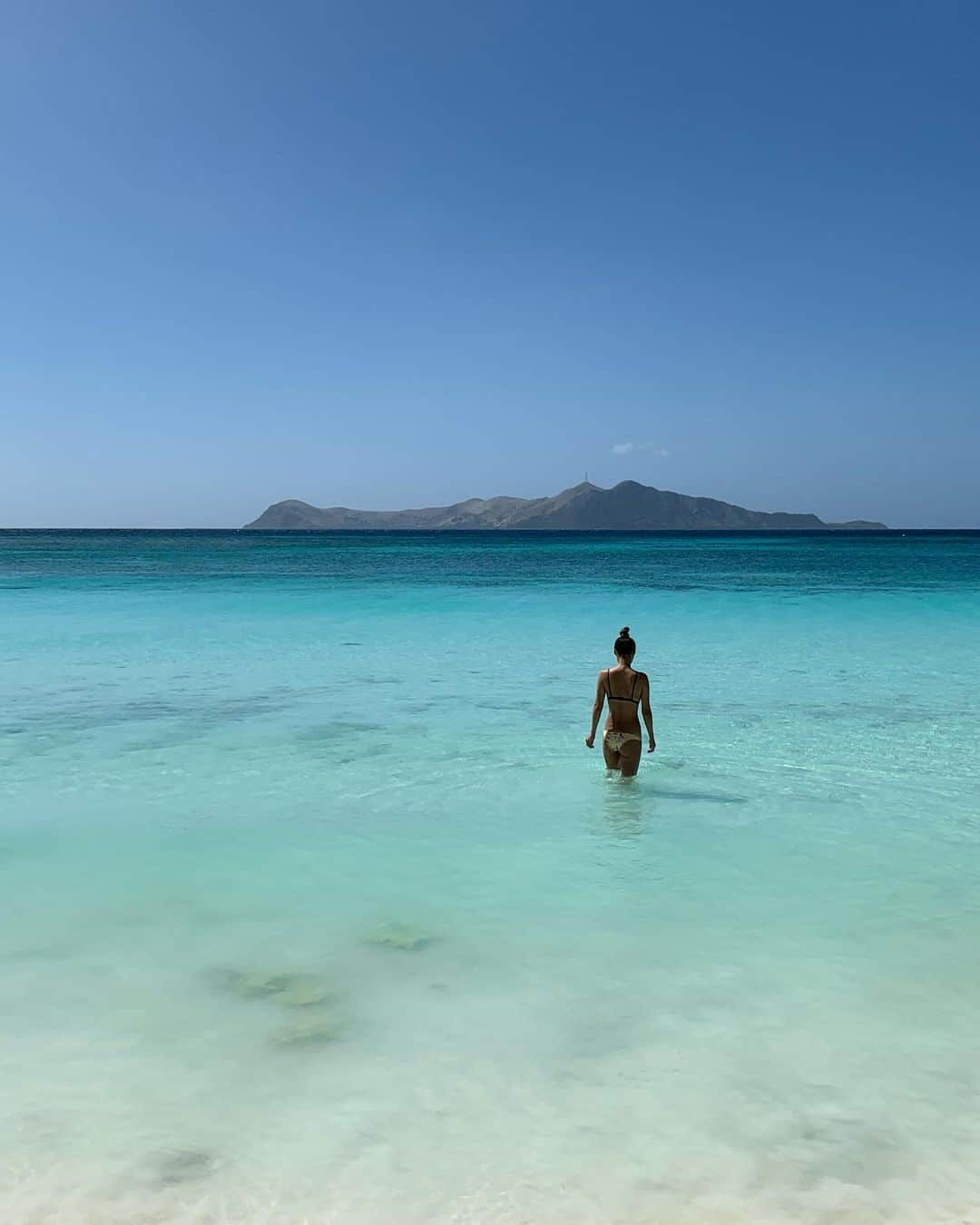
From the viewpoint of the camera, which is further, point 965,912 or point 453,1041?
point 965,912

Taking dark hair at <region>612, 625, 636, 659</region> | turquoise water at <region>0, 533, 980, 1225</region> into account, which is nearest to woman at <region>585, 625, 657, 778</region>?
dark hair at <region>612, 625, 636, 659</region>

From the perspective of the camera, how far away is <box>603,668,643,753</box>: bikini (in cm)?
832

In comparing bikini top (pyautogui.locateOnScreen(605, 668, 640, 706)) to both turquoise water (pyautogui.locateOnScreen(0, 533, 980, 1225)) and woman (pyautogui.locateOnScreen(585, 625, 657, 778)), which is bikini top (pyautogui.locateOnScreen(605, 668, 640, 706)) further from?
turquoise water (pyautogui.locateOnScreen(0, 533, 980, 1225))

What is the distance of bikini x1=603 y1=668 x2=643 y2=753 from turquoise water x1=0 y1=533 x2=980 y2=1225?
1.26 feet

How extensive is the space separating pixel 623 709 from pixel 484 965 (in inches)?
148

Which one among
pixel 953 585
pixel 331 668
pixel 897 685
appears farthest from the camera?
pixel 953 585

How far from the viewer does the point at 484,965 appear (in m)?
4.98

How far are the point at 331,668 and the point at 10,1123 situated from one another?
491 inches

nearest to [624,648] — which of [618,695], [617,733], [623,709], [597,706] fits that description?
[618,695]

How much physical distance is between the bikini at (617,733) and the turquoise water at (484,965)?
384mm

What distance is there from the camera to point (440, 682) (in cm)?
1457

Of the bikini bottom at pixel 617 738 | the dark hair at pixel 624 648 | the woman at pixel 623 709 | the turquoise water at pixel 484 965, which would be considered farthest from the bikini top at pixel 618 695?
the turquoise water at pixel 484 965

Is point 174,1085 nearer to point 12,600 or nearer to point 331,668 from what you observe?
point 331,668

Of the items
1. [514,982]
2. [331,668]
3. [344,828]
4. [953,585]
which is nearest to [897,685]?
[331,668]
